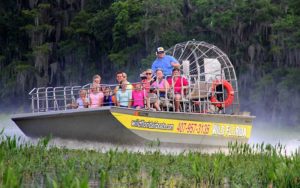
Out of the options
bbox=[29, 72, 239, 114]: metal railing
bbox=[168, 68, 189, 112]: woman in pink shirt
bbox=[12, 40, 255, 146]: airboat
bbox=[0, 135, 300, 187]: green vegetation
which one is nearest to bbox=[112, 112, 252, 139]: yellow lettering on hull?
bbox=[12, 40, 255, 146]: airboat

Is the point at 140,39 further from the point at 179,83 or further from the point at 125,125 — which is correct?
the point at 125,125

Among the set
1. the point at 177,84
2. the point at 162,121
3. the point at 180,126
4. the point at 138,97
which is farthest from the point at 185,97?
the point at 138,97

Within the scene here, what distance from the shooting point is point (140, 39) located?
40.8 meters

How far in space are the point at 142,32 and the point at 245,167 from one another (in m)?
28.6

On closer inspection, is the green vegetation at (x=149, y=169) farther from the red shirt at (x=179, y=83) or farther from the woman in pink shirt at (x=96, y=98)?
the red shirt at (x=179, y=83)

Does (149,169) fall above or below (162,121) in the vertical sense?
below

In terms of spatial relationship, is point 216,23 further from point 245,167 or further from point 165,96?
point 245,167

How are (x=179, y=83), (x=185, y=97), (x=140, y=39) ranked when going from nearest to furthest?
(x=179, y=83)
(x=185, y=97)
(x=140, y=39)

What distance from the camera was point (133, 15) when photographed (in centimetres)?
4066

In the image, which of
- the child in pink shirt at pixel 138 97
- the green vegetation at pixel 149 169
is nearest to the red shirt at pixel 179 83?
the child in pink shirt at pixel 138 97

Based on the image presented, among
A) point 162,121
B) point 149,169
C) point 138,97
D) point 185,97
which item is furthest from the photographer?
point 185,97

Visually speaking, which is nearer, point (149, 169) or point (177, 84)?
point (149, 169)

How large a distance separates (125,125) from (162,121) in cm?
94

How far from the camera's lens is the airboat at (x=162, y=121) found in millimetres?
15148
